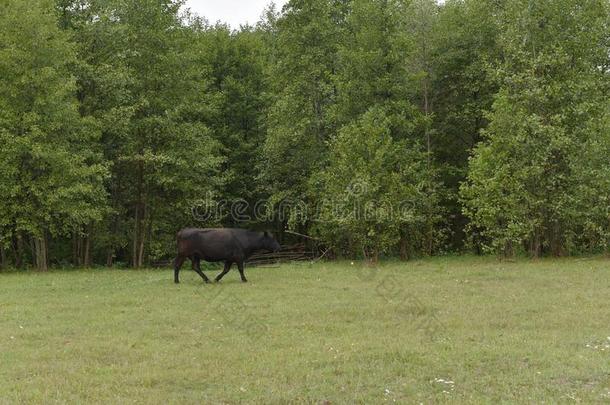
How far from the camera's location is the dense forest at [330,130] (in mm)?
27453

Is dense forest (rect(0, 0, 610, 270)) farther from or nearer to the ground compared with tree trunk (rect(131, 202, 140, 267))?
farther from the ground

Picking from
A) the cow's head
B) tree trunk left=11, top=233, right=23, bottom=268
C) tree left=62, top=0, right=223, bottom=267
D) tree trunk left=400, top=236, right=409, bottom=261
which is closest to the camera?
the cow's head

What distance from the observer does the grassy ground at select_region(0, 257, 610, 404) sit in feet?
27.5

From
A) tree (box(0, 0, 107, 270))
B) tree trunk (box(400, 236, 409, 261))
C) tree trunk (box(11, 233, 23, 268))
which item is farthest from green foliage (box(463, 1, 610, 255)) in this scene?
tree trunk (box(11, 233, 23, 268))

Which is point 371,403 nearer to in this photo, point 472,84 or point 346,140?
point 346,140

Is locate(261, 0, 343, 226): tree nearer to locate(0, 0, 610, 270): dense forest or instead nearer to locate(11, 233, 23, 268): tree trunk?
locate(0, 0, 610, 270): dense forest

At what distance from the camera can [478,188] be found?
2817 cm

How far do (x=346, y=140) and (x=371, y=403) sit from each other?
23099mm

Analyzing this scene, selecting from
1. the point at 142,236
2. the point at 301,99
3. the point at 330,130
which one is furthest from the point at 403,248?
the point at 142,236

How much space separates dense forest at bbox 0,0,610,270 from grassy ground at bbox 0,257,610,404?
8.55 m

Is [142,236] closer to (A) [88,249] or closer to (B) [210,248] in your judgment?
(A) [88,249]

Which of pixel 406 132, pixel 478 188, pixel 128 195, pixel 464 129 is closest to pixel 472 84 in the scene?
pixel 464 129

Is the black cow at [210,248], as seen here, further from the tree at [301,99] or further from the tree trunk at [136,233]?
the tree trunk at [136,233]

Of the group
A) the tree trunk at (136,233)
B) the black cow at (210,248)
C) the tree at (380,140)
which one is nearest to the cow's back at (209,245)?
the black cow at (210,248)
